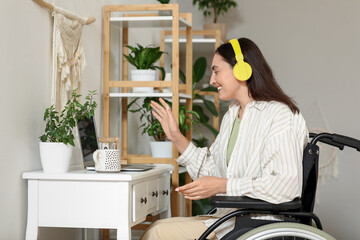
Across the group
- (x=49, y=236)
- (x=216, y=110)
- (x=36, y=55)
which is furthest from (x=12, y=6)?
(x=216, y=110)

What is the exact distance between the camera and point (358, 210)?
4.49 m

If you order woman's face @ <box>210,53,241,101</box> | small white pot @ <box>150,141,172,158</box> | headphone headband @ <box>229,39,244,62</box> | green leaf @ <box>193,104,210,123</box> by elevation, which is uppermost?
headphone headband @ <box>229,39,244,62</box>

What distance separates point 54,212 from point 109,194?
20 centimetres

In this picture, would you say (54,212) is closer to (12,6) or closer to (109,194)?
(109,194)

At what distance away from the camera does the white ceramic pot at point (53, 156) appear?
6.53 ft

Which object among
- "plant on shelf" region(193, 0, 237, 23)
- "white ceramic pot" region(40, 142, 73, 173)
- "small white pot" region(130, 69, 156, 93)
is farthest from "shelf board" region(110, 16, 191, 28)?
"plant on shelf" region(193, 0, 237, 23)

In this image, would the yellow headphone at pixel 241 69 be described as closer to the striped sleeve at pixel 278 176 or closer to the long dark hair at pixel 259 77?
the long dark hair at pixel 259 77

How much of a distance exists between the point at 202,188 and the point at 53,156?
1.86ft

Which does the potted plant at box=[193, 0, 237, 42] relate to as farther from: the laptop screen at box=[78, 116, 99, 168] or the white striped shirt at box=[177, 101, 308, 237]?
the white striped shirt at box=[177, 101, 308, 237]

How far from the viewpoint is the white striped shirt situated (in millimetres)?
1747

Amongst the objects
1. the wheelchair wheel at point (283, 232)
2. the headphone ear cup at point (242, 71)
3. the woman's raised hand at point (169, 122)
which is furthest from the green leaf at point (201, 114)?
the wheelchair wheel at point (283, 232)

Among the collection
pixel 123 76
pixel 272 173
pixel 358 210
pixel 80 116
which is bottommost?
pixel 358 210

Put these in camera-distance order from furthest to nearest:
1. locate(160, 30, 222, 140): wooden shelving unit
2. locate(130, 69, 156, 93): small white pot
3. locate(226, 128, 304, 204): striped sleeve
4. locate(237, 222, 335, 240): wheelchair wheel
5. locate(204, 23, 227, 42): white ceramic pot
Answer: locate(204, 23, 227, 42): white ceramic pot
locate(160, 30, 222, 140): wooden shelving unit
locate(130, 69, 156, 93): small white pot
locate(226, 128, 304, 204): striped sleeve
locate(237, 222, 335, 240): wheelchair wheel

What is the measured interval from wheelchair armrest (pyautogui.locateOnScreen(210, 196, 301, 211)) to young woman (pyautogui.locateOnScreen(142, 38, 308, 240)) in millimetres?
32
